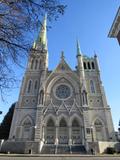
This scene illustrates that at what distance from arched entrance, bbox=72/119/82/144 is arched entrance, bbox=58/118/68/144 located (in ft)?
4.59

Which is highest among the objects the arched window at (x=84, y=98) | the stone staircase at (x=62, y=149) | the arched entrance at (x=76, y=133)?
the arched window at (x=84, y=98)

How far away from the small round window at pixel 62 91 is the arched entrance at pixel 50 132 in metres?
6.28

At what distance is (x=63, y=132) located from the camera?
33.7 meters

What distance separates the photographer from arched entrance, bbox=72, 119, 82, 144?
32.7m

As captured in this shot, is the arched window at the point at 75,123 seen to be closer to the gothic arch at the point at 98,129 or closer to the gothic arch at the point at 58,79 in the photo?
the gothic arch at the point at 98,129

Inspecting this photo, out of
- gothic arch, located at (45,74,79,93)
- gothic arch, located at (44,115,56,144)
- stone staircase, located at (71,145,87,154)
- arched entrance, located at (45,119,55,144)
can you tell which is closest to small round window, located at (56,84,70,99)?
gothic arch, located at (45,74,79,93)

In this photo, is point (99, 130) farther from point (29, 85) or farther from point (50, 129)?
point (29, 85)

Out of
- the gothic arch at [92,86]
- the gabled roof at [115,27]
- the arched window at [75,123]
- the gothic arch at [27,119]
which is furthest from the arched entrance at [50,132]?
the gabled roof at [115,27]

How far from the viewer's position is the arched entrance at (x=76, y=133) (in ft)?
107

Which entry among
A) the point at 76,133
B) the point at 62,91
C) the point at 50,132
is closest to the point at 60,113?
the point at 50,132

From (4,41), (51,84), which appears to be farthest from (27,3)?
(51,84)

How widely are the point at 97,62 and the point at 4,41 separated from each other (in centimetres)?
3957

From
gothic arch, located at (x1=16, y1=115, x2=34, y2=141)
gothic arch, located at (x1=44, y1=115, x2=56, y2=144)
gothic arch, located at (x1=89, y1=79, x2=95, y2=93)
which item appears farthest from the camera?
gothic arch, located at (x1=89, y1=79, x2=95, y2=93)

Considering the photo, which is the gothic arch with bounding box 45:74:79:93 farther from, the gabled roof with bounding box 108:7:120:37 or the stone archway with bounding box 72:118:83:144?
the gabled roof with bounding box 108:7:120:37
